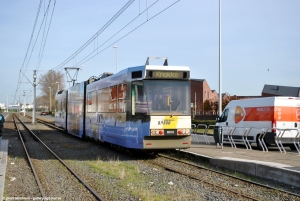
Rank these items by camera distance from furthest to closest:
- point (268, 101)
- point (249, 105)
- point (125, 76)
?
point (249, 105)
point (268, 101)
point (125, 76)

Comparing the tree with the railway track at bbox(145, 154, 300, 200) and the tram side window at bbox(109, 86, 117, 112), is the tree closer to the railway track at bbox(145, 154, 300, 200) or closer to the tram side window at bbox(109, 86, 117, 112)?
the tram side window at bbox(109, 86, 117, 112)

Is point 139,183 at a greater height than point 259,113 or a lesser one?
lesser

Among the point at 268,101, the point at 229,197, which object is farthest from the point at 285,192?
the point at 268,101

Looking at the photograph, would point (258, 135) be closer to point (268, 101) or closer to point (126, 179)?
point (268, 101)

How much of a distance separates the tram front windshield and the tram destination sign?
16 centimetres

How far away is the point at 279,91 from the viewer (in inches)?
2933

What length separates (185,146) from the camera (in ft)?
45.0

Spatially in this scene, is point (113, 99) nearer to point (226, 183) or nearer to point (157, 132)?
point (157, 132)

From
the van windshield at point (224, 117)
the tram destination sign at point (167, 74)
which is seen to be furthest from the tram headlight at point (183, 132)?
the van windshield at point (224, 117)

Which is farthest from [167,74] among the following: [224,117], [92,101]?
[224,117]

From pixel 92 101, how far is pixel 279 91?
202ft

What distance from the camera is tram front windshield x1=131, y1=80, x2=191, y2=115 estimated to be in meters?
13.1

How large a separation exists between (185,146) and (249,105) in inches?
266

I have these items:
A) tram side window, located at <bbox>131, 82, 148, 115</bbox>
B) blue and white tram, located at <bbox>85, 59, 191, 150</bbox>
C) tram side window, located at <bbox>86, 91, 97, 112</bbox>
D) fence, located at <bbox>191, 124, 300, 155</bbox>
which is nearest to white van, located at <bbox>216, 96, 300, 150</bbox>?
fence, located at <bbox>191, 124, 300, 155</bbox>
